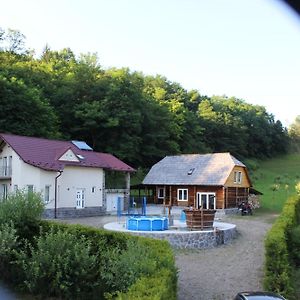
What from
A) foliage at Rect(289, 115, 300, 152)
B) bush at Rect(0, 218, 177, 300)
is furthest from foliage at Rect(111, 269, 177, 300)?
foliage at Rect(289, 115, 300, 152)

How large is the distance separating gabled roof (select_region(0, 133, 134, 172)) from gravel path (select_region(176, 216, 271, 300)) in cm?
1682

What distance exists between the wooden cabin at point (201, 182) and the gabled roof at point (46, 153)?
6597mm

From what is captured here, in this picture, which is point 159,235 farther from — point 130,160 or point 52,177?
point 130,160

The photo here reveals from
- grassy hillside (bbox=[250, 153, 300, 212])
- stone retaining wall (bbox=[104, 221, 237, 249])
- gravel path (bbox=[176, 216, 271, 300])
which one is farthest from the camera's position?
grassy hillside (bbox=[250, 153, 300, 212])

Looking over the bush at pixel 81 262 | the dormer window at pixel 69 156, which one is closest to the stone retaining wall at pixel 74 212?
the dormer window at pixel 69 156

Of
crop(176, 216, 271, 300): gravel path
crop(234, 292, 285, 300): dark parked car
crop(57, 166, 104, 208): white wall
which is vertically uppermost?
crop(57, 166, 104, 208): white wall

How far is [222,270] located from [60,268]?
6.22 metres

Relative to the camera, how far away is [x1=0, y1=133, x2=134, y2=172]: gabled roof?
34.4 meters

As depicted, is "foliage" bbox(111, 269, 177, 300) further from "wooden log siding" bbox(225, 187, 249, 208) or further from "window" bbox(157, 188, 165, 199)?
"window" bbox(157, 188, 165, 199)

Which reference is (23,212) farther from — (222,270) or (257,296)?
(257,296)

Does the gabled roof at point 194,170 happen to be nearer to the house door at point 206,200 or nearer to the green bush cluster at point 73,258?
the house door at point 206,200

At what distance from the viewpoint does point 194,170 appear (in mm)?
44125

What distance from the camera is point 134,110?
185 ft

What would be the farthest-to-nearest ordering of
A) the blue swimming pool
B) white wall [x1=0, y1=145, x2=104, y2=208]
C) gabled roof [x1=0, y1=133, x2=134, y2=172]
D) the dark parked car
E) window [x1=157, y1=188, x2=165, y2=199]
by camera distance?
window [x1=157, y1=188, x2=165, y2=199]
gabled roof [x1=0, y1=133, x2=134, y2=172]
white wall [x1=0, y1=145, x2=104, y2=208]
the blue swimming pool
the dark parked car
